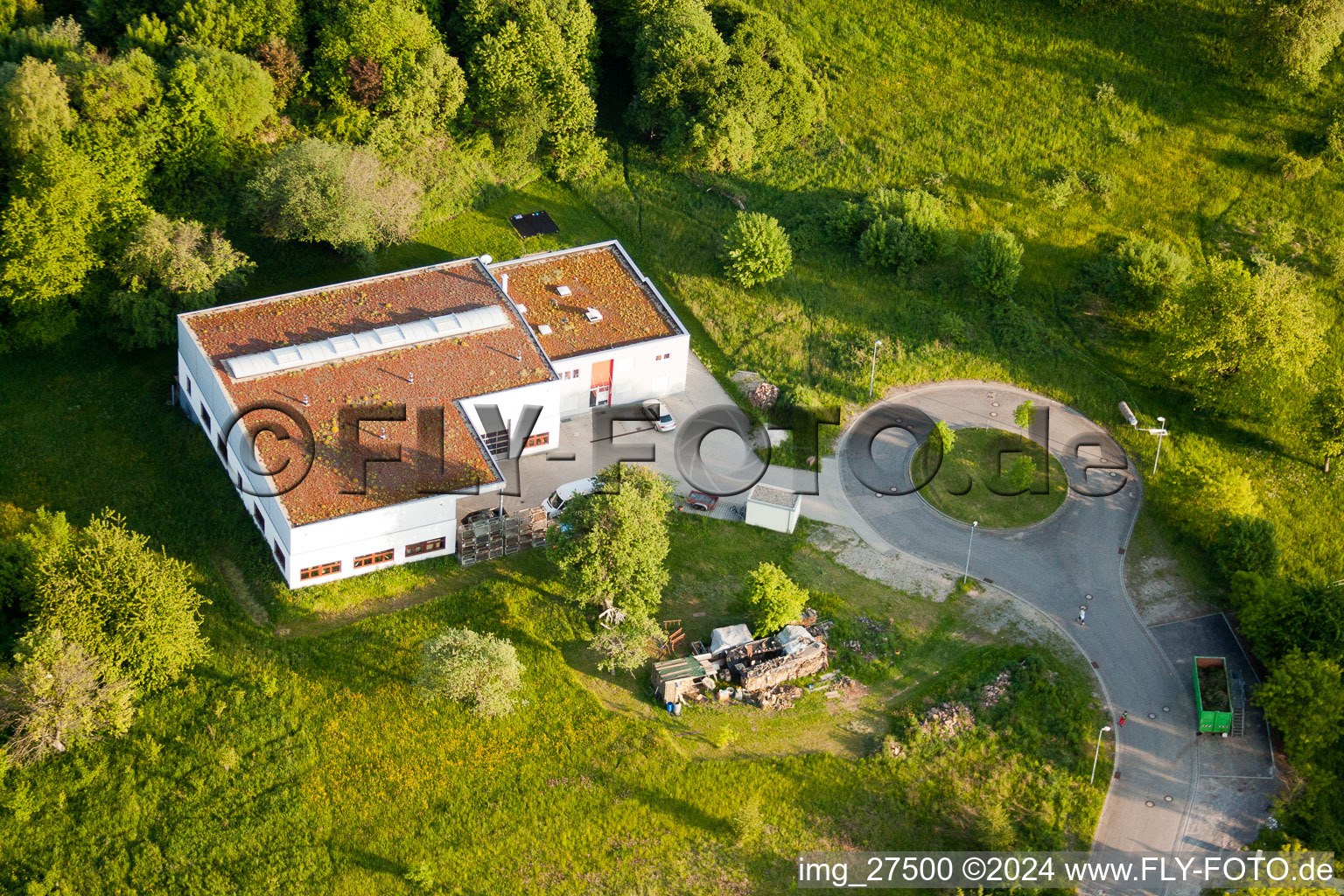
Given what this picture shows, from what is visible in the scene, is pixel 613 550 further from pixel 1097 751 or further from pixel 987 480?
pixel 1097 751

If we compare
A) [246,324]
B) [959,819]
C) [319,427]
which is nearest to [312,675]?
[319,427]

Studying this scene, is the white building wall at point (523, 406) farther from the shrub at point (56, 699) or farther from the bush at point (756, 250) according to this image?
the shrub at point (56, 699)

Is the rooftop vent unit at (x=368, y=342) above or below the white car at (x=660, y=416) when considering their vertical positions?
above

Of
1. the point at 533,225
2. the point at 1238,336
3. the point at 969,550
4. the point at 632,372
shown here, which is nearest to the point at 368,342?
the point at 632,372

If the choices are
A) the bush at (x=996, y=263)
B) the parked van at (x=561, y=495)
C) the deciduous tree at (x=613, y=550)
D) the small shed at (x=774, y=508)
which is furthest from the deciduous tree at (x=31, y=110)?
the bush at (x=996, y=263)

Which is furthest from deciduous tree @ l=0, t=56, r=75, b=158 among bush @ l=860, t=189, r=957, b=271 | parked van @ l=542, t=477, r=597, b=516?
bush @ l=860, t=189, r=957, b=271

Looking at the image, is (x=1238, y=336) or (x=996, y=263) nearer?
(x=1238, y=336)
